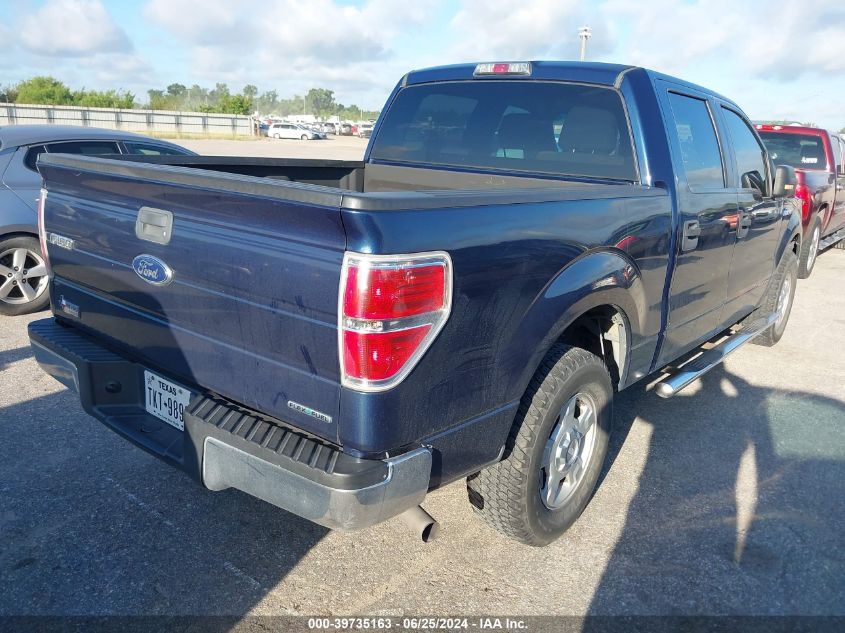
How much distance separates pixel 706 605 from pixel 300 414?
5.92 feet

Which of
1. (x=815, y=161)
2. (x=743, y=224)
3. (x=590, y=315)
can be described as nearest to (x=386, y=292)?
(x=590, y=315)

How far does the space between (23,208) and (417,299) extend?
529 cm

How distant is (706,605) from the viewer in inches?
107

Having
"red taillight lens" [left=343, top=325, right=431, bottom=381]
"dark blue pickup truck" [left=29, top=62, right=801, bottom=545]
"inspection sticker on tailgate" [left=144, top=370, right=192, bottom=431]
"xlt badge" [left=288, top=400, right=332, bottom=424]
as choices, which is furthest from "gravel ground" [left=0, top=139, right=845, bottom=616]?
"red taillight lens" [left=343, top=325, right=431, bottom=381]

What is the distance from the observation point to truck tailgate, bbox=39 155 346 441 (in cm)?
204

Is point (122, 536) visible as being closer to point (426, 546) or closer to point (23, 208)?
point (426, 546)

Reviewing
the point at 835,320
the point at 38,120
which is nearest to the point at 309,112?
the point at 38,120

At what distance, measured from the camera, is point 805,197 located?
27.2 ft

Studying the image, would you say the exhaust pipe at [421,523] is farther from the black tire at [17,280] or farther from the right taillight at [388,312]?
the black tire at [17,280]

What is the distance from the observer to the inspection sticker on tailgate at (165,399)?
2623mm

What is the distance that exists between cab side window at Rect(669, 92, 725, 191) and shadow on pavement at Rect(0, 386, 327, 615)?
8.90 ft

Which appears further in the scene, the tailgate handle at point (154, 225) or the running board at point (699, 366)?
the running board at point (699, 366)

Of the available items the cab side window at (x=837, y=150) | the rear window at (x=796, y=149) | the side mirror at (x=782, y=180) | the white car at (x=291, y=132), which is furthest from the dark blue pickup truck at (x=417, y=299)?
the white car at (x=291, y=132)

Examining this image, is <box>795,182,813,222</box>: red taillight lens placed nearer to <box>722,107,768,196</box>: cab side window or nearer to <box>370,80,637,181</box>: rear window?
<box>722,107,768,196</box>: cab side window
